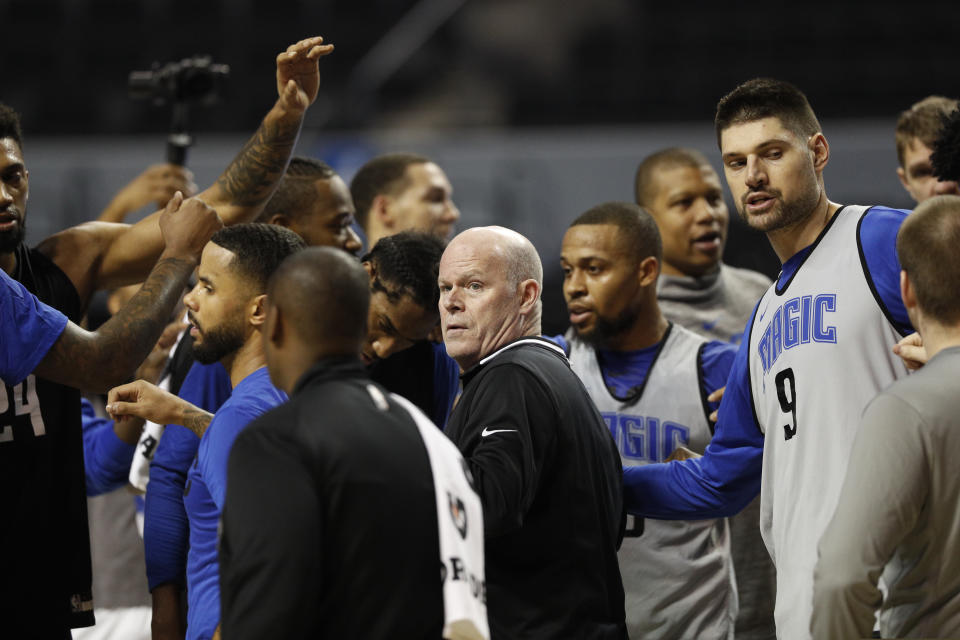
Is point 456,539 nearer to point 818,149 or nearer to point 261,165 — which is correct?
point 818,149

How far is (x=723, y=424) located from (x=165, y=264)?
169 centimetres

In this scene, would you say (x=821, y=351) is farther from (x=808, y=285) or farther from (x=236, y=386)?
(x=236, y=386)

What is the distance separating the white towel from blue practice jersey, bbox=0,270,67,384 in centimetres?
125

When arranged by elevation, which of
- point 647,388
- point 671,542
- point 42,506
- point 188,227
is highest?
point 188,227

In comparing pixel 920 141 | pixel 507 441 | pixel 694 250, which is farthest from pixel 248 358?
pixel 920 141

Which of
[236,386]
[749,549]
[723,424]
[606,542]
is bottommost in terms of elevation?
[749,549]

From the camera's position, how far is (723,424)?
10.3ft

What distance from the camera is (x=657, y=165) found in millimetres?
4766

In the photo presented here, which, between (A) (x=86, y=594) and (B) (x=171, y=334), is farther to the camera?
(B) (x=171, y=334)

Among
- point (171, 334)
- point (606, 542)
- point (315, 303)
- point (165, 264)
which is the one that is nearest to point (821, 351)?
point (606, 542)

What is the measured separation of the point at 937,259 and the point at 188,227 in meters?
2.06

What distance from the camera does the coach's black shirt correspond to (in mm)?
2668

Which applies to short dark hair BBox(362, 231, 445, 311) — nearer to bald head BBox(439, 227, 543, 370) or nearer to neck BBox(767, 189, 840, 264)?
bald head BBox(439, 227, 543, 370)

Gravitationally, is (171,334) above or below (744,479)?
above
